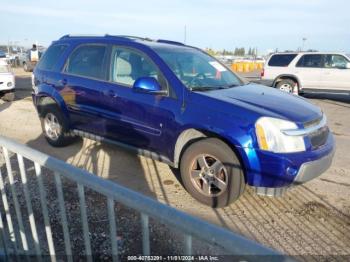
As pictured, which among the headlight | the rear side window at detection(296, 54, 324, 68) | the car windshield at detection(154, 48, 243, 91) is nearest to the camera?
the headlight

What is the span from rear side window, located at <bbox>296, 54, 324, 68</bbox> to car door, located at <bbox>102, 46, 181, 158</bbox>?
997cm

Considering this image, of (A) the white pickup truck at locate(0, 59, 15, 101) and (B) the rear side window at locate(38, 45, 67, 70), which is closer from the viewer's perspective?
→ (B) the rear side window at locate(38, 45, 67, 70)

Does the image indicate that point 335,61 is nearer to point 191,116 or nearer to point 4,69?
point 191,116

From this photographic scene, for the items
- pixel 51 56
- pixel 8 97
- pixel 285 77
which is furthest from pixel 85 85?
pixel 285 77

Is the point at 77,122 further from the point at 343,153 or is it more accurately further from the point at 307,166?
the point at 343,153

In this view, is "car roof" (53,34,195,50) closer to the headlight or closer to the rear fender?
the rear fender

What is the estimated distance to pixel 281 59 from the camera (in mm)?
12961

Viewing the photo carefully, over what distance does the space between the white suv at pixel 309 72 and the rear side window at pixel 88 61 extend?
31.6ft

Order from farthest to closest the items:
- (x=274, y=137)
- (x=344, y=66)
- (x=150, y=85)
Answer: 1. (x=344, y=66)
2. (x=150, y=85)
3. (x=274, y=137)

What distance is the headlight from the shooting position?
319 cm

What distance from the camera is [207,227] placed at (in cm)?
115

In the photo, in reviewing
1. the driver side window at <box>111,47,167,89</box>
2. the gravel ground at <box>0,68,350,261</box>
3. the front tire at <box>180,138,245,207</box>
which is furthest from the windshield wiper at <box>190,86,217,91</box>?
the gravel ground at <box>0,68,350,261</box>

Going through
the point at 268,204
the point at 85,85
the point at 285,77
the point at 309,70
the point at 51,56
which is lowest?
the point at 268,204

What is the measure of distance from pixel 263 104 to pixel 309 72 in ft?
32.6
